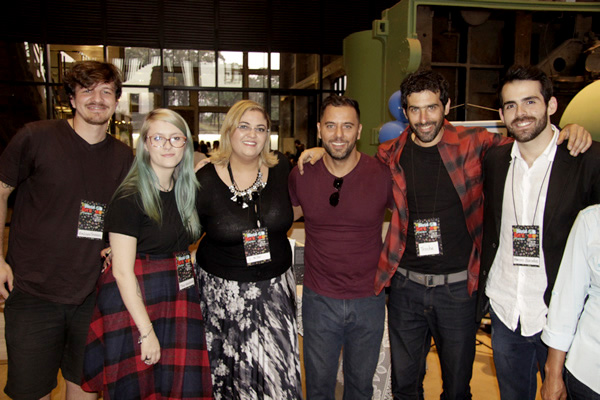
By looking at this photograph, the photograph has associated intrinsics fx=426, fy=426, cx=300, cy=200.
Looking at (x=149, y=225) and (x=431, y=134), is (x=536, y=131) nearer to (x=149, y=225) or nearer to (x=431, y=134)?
(x=431, y=134)

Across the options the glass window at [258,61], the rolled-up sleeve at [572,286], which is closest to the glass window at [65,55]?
Result: the glass window at [258,61]

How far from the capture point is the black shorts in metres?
1.96

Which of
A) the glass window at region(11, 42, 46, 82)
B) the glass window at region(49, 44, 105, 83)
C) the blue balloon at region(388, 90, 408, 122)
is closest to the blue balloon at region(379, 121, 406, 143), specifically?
the blue balloon at region(388, 90, 408, 122)

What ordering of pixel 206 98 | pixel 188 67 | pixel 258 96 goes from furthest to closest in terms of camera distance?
Result: pixel 258 96 → pixel 206 98 → pixel 188 67

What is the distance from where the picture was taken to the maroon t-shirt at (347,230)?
6.70 ft

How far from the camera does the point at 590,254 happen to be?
140 cm

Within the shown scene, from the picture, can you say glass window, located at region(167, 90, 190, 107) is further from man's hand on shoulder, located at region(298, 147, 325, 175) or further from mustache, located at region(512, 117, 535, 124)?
mustache, located at region(512, 117, 535, 124)

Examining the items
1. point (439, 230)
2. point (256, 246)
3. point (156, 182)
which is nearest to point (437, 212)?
point (439, 230)

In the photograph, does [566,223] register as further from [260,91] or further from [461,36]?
[260,91]

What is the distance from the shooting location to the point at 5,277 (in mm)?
2012

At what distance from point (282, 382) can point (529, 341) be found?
1.13 meters

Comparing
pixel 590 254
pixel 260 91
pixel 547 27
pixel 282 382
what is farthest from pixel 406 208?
pixel 260 91

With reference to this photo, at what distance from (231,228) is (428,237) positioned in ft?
3.08

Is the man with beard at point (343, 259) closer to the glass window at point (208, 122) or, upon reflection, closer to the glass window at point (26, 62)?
the glass window at point (208, 122)
